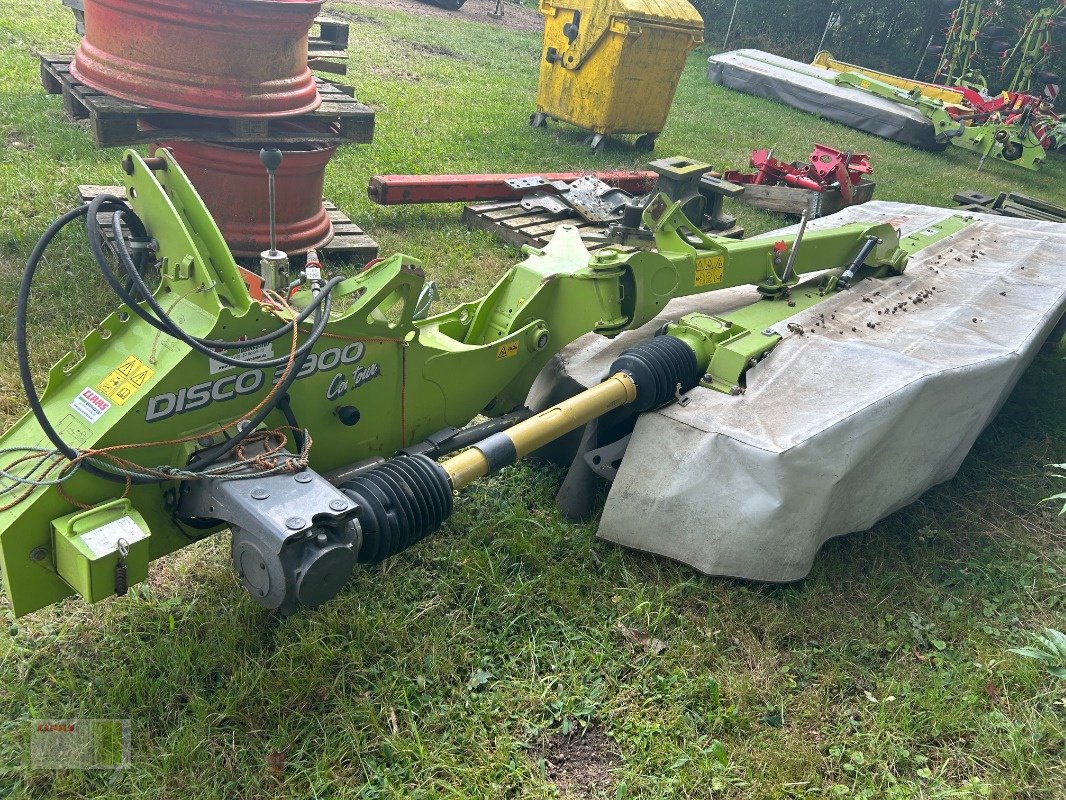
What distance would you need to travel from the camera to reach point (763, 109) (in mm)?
12367

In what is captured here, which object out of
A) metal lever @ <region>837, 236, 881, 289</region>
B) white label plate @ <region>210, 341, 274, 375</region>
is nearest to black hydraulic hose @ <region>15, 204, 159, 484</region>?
white label plate @ <region>210, 341, 274, 375</region>

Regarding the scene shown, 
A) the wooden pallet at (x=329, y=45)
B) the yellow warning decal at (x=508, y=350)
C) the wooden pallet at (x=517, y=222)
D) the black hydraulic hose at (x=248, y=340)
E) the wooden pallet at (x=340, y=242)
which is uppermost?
the wooden pallet at (x=329, y=45)

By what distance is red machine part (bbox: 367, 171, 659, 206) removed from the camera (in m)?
5.82

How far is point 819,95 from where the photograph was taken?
1239 cm

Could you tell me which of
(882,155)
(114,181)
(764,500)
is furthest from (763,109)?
(764,500)

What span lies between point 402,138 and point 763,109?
6.78 m

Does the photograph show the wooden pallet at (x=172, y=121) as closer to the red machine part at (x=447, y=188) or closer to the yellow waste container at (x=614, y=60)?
the red machine part at (x=447, y=188)

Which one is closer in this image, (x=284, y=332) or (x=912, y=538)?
(x=284, y=332)

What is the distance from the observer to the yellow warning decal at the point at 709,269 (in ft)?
12.0

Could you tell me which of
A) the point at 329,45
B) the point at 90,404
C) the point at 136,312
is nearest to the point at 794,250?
the point at 136,312

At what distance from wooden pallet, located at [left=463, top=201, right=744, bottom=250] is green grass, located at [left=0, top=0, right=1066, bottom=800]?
2754mm

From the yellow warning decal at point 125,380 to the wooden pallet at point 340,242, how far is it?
266cm

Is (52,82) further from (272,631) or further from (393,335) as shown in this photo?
(272,631)

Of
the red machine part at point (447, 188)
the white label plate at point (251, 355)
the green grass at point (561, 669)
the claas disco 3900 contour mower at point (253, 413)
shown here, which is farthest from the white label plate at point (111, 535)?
the red machine part at point (447, 188)
